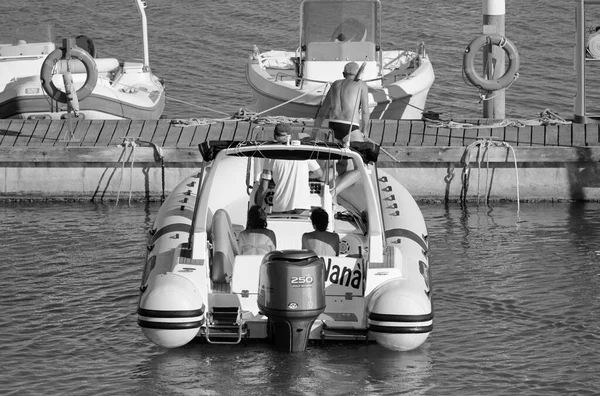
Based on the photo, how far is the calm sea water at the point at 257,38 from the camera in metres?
22.9

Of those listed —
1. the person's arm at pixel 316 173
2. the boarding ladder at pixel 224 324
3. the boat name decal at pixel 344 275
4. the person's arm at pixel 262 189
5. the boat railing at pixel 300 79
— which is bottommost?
the boarding ladder at pixel 224 324

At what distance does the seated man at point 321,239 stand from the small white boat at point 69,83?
261 inches

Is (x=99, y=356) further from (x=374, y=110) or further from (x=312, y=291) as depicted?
(x=374, y=110)

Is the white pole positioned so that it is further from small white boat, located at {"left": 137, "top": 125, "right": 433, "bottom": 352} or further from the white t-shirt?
small white boat, located at {"left": 137, "top": 125, "right": 433, "bottom": 352}

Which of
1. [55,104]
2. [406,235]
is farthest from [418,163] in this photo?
[55,104]

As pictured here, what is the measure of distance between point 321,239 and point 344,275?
0.44 metres

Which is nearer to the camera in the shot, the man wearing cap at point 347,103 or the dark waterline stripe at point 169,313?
the dark waterline stripe at point 169,313

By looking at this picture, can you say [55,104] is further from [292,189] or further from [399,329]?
[399,329]

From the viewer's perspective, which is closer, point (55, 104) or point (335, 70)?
point (55, 104)

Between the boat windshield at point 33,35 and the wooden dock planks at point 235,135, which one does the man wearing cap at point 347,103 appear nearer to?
the wooden dock planks at point 235,135

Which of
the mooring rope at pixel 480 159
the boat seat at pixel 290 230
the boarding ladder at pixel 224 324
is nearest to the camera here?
the boarding ladder at pixel 224 324

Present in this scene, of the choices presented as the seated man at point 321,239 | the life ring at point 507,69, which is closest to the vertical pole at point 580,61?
the life ring at point 507,69

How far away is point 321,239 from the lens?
31.6 feet

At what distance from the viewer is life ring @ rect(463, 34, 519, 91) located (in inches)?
613
